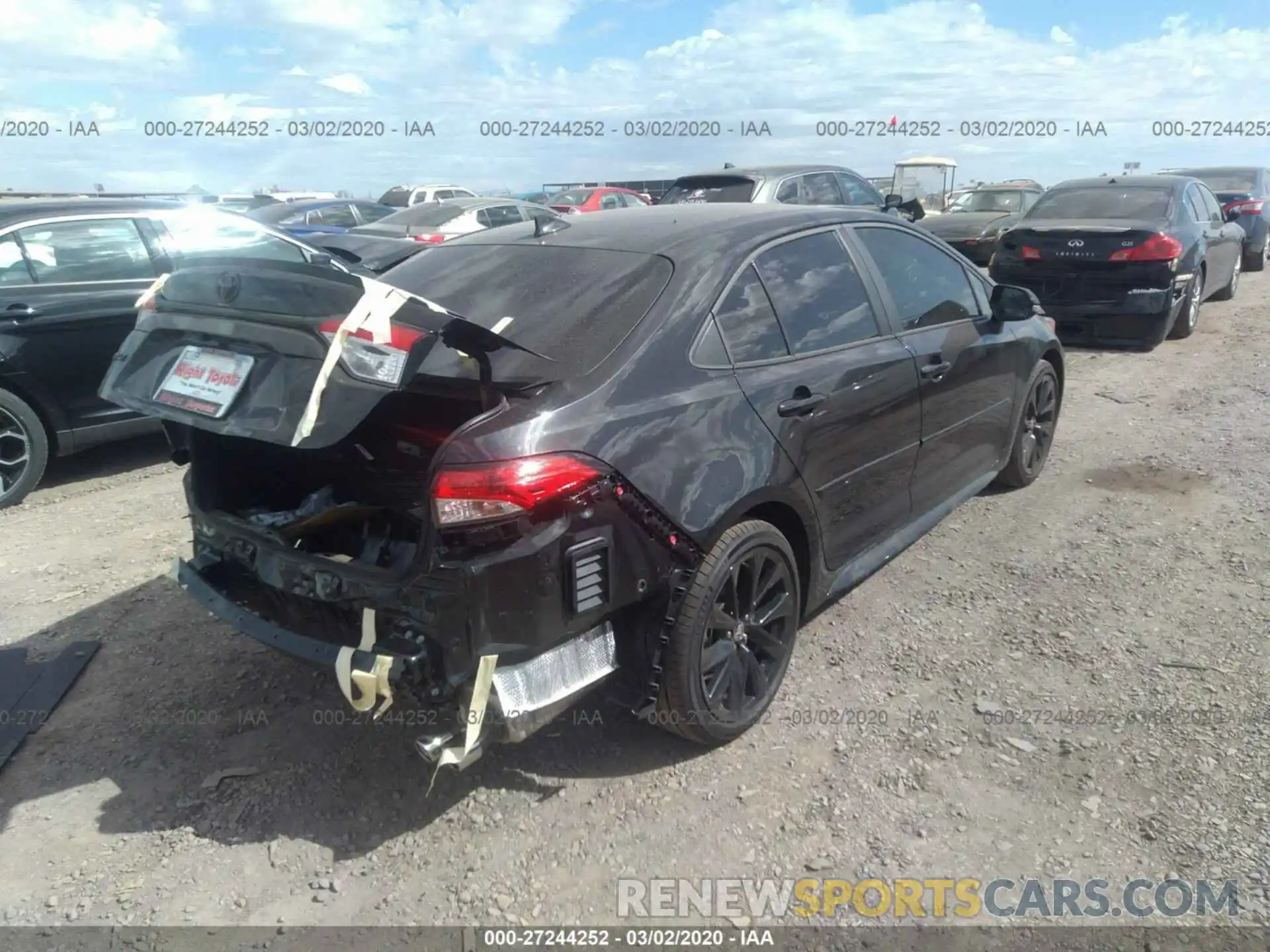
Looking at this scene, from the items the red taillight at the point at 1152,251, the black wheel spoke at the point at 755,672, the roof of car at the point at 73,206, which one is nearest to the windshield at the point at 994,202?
the red taillight at the point at 1152,251

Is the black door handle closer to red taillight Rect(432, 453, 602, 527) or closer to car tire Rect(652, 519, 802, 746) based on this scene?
car tire Rect(652, 519, 802, 746)

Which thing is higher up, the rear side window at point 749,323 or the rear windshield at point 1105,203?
the rear side window at point 749,323

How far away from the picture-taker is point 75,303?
17.8ft

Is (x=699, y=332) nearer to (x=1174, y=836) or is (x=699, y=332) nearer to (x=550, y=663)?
(x=550, y=663)

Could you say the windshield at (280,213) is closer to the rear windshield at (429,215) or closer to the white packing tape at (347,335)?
the rear windshield at (429,215)

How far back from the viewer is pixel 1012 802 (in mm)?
2764

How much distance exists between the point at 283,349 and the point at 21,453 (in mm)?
3985

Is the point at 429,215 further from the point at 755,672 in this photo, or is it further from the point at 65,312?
the point at 755,672

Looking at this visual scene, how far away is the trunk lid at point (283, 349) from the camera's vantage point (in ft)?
7.57

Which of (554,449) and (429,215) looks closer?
(554,449)

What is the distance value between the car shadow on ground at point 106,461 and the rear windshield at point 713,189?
5.23m

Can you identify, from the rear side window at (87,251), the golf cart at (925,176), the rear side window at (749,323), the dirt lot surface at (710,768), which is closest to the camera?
the dirt lot surface at (710,768)

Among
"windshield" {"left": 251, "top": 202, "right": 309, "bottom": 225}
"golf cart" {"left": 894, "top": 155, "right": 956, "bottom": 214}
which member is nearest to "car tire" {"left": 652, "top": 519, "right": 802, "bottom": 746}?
"windshield" {"left": 251, "top": 202, "right": 309, "bottom": 225}

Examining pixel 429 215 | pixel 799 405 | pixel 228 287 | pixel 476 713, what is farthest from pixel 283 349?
pixel 429 215
